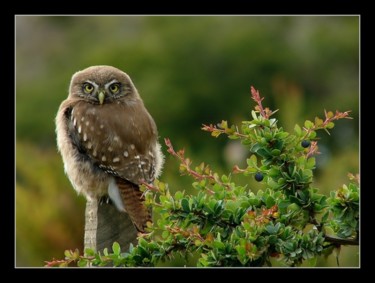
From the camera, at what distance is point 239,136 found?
354cm

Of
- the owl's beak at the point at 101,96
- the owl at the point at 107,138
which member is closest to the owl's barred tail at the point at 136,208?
the owl at the point at 107,138

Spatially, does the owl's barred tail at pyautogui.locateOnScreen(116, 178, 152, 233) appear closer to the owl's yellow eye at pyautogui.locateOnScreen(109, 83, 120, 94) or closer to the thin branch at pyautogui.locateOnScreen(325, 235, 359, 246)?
the owl's yellow eye at pyautogui.locateOnScreen(109, 83, 120, 94)

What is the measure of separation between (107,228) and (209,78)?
35.7 feet

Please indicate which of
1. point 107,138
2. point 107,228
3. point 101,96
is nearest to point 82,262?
point 107,228

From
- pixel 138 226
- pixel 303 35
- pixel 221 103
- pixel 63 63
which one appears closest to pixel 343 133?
pixel 221 103

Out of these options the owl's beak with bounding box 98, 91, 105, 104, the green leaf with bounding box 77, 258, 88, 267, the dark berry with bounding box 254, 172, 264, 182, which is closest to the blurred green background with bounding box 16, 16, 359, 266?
the owl's beak with bounding box 98, 91, 105, 104

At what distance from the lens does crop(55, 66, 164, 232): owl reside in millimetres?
4996

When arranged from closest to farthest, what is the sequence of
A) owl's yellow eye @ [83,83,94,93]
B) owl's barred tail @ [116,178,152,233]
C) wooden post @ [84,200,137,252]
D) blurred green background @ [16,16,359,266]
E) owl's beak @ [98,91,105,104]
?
wooden post @ [84,200,137,252] → owl's barred tail @ [116,178,152,233] → owl's beak @ [98,91,105,104] → owl's yellow eye @ [83,83,94,93] → blurred green background @ [16,16,359,266]

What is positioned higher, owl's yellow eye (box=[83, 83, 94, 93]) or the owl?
owl's yellow eye (box=[83, 83, 94, 93])

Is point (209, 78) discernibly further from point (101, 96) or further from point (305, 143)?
point (305, 143)

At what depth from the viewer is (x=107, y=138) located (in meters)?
5.08

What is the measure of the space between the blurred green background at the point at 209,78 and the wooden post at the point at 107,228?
395cm

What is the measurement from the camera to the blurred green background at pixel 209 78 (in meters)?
9.66

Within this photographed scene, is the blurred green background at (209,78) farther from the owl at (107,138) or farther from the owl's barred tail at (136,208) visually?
the owl's barred tail at (136,208)
